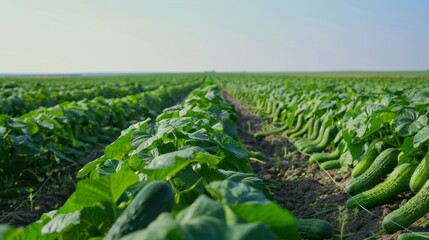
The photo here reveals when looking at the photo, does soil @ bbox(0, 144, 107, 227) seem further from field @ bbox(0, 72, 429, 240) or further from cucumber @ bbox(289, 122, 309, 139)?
cucumber @ bbox(289, 122, 309, 139)

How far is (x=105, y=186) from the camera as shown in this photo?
206cm

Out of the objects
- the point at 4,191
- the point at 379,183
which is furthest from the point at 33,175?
the point at 379,183

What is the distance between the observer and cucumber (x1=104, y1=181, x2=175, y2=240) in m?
1.82

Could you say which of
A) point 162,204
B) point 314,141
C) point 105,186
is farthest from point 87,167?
point 314,141

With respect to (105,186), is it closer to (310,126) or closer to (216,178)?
(216,178)

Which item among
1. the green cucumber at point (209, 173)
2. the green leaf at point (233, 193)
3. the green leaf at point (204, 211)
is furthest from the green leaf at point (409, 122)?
the green leaf at point (204, 211)

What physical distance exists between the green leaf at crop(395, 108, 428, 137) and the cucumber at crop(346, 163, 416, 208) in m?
0.38

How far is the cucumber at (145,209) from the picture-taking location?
5.98ft

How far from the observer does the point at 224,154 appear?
378 cm

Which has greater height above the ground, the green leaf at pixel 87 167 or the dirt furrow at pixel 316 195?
the green leaf at pixel 87 167

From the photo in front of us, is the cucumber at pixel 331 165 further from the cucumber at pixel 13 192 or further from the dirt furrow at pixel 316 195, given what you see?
the cucumber at pixel 13 192

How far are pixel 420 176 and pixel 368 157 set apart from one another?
1.16 meters

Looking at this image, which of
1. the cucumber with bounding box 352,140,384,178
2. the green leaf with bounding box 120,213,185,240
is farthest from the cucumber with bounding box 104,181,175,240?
the cucumber with bounding box 352,140,384,178

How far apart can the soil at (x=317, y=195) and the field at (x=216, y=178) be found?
15 mm
